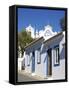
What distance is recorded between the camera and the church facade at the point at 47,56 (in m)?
1.97

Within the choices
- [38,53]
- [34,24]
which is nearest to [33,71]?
[38,53]

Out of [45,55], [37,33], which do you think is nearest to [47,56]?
[45,55]

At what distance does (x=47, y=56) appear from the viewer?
201 cm

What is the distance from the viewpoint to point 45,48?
6.57ft

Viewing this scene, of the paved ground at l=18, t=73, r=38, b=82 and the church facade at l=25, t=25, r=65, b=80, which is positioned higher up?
the church facade at l=25, t=25, r=65, b=80

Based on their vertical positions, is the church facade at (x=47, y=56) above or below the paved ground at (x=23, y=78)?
above

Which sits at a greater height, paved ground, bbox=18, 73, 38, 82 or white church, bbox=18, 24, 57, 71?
white church, bbox=18, 24, 57, 71

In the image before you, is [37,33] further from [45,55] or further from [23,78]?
[23,78]

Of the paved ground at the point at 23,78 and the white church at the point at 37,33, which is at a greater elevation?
the white church at the point at 37,33

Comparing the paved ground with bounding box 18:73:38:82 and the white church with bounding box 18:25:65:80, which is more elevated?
the white church with bounding box 18:25:65:80

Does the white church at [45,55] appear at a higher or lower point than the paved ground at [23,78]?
higher

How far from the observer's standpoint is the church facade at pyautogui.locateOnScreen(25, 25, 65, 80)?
6.47ft
